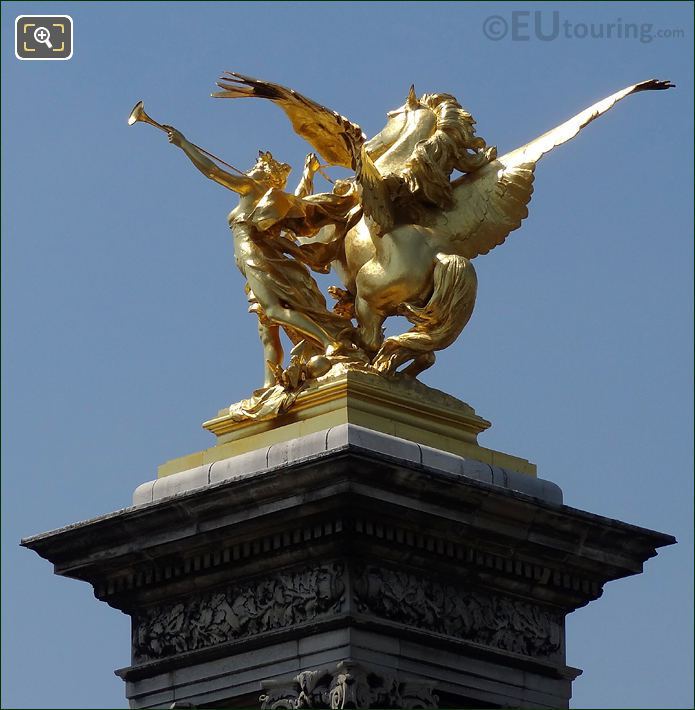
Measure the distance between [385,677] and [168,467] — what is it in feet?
10.8

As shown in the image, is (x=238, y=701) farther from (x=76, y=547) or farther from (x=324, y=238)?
(x=324, y=238)

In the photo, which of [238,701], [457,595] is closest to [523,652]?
[457,595]

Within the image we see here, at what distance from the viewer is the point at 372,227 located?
30.9 meters

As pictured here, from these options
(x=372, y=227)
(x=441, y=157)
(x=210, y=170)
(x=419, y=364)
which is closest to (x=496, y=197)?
(x=441, y=157)

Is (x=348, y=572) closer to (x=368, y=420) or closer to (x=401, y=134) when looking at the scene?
(x=368, y=420)

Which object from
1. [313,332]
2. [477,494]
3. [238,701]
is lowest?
[238,701]

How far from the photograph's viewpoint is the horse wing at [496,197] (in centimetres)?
3106

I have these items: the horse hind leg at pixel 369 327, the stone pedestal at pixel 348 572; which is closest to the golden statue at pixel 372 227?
the horse hind leg at pixel 369 327

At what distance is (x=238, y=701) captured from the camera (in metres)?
29.2

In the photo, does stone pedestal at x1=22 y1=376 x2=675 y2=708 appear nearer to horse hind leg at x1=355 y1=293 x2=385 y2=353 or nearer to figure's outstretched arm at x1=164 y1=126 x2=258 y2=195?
horse hind leg at x1=355 y1=293 x2=385 y2=353

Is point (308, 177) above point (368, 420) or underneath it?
above

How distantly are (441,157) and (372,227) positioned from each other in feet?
3.24

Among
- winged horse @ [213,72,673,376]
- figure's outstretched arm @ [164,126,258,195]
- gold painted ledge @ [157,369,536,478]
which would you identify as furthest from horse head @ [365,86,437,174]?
gold painted ledge @ [157,369,536,478]

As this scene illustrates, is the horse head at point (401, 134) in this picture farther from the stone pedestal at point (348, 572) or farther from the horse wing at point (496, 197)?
the stone pedestal at point (348, 572)
